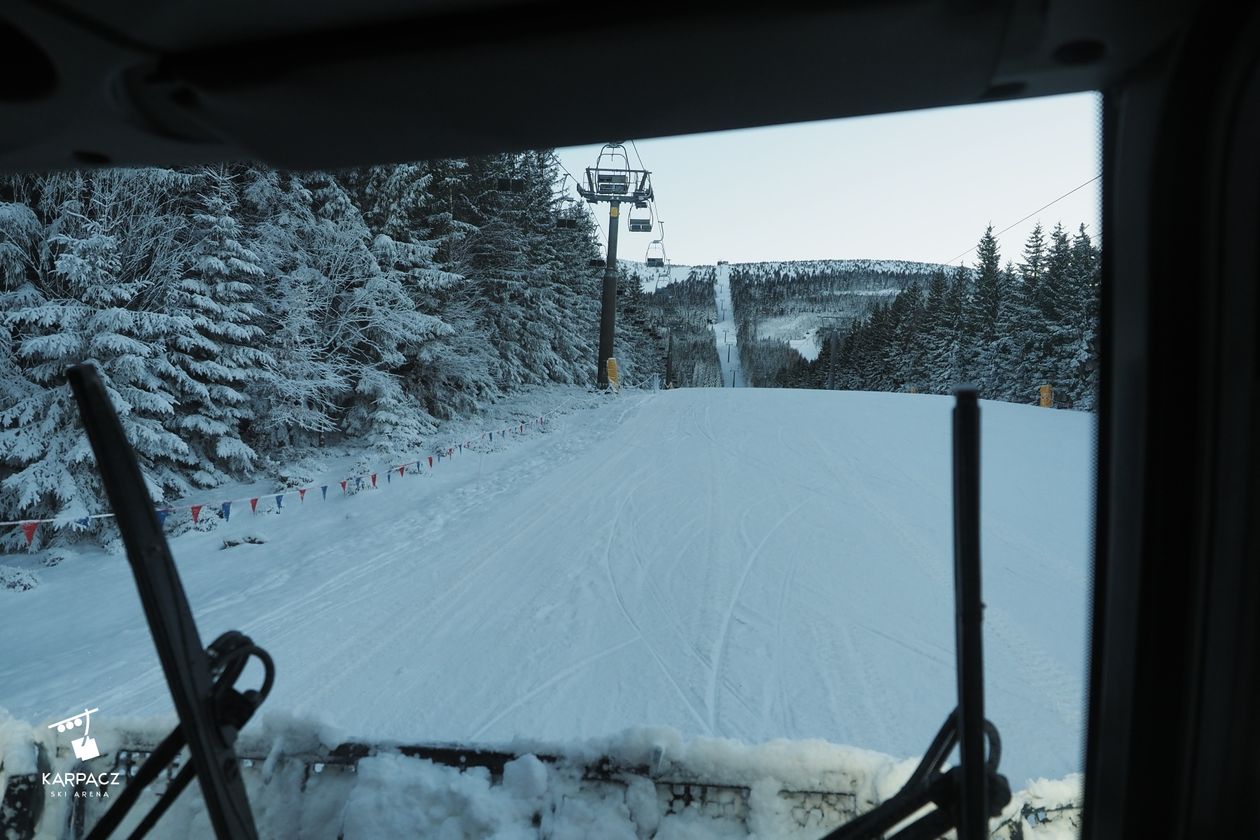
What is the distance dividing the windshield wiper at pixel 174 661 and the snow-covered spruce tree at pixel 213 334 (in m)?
10.1

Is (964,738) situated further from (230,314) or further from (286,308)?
(286,308)

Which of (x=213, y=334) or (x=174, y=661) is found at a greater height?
(x=213, y=334)

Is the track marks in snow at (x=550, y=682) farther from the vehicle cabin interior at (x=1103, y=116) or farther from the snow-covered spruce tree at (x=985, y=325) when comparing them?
the snow-covered spruce tree at (x=985, y=325)

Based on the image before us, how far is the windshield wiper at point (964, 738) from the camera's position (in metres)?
1.07

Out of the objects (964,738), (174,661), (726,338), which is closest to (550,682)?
(174,661)

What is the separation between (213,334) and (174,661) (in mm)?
11680

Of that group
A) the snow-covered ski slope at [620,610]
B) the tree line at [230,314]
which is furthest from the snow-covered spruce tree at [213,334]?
the snow-covered ski slope at [620,610]

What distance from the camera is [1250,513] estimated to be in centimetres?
126

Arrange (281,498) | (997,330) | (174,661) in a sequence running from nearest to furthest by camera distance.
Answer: (174,661)
(281,498)
(997,330)

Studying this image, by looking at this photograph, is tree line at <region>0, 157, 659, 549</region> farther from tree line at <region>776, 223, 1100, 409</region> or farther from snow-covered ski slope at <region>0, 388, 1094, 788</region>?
tree line at <region>776, 223, 1100, 409</region>

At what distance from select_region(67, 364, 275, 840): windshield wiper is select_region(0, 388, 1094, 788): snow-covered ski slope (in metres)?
1.26

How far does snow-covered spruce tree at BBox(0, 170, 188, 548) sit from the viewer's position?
28.0ft

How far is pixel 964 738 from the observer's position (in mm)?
1215

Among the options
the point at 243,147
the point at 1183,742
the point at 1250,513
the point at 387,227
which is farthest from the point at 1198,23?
the point at 387,227
